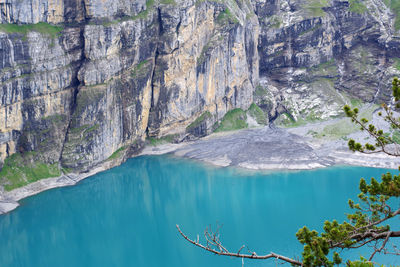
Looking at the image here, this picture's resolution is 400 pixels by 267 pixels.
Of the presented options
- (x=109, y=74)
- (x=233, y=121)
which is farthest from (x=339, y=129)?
(x=109, y=74)

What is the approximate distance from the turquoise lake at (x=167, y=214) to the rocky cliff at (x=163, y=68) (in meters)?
5.56

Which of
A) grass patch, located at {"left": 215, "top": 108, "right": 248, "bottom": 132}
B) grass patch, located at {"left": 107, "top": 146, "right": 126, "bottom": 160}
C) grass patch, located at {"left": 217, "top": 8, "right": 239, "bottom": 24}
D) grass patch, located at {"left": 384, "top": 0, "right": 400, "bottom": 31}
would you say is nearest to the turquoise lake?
grass patch, located at {"left": 107, "top": 146, "right": 126, "bottom": 160}

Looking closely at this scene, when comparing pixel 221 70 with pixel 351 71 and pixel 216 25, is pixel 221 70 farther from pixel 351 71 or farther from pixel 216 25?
pixel 351 71

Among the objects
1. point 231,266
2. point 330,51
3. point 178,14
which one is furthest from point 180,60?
point 231,266

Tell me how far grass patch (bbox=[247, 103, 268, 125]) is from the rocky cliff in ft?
3.48

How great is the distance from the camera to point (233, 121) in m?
70.7

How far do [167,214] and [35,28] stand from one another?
85.2 feet

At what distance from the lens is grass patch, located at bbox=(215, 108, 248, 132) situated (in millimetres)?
69500

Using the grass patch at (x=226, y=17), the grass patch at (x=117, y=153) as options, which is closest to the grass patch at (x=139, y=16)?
the grass patch at (x=226, y=17)

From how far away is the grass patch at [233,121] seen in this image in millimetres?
69500

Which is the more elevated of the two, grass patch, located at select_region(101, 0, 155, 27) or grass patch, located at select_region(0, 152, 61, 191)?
grass patch, located at select_region(101, 0, 155, 27)

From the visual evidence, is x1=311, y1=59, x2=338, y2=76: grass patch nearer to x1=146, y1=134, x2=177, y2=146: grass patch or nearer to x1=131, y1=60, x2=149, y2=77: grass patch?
x1=146, y1=134, x2=177, y2=146: grass patch

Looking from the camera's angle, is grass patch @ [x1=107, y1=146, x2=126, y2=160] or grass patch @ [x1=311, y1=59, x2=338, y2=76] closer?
grass patch @ [x1=107, y1=146, x2=126, y2=160]

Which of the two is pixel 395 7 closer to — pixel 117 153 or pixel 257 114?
pixel 257 114
